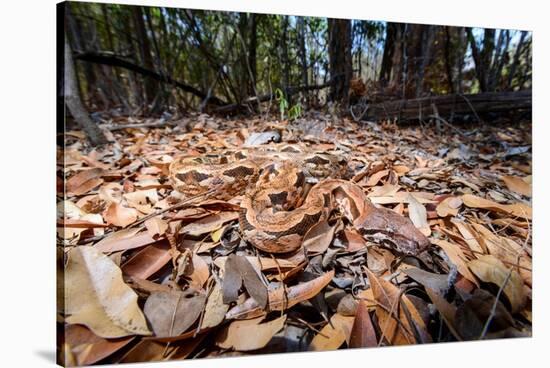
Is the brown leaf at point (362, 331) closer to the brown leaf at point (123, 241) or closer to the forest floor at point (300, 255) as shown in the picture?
the forest floor at point (300, 255)

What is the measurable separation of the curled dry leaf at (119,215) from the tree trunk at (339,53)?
1.23 m

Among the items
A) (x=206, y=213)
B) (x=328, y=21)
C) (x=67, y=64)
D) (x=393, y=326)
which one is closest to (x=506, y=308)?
(x=393, y=326)

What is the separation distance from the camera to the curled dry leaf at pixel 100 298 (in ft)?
5.69

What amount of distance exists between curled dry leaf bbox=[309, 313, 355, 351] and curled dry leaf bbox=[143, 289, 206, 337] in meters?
0.58

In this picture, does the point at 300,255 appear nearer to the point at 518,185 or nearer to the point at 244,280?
the point at 244,280

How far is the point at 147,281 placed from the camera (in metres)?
1.86

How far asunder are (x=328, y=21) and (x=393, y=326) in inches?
64.7

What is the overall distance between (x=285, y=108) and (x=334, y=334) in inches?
46.7

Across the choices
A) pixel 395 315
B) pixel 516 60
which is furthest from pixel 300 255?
pixel 516 60

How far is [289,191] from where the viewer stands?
2.28 m

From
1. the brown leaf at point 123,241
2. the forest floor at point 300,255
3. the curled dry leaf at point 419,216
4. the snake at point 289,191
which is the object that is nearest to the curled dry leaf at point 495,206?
the forest floor at point 300,255

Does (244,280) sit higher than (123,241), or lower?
lower

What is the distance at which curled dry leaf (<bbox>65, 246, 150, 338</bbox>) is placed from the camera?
1.73 meters
